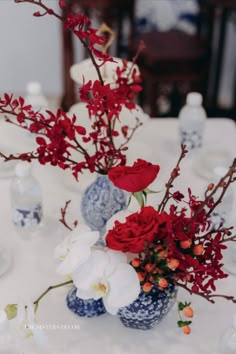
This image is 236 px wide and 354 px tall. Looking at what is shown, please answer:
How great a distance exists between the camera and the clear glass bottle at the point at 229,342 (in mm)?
1052

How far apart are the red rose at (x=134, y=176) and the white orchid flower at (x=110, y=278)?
0.40 ft

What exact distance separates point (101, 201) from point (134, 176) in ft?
1.06

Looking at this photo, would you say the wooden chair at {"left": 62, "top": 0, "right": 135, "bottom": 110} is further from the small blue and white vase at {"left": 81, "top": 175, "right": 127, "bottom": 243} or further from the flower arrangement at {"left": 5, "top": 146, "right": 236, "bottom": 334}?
the flower arrangement at {"left": 5, "top": 146, "right": 236, "bottom": 334}

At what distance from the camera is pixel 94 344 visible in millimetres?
1085

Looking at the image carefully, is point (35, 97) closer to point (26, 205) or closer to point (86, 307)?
point (26, 205)

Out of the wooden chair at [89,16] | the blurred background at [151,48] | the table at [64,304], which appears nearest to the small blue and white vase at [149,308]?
the table at [64,304]

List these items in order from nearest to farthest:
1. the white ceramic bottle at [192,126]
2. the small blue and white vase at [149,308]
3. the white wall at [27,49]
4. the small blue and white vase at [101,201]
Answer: the small blue and white vase at [149,308] → the small blue and white vase at [101,201] → the white ceramic bottle at [192,126] → the white wall at [27,49]

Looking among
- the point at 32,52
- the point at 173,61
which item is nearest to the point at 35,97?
the point at 173,61

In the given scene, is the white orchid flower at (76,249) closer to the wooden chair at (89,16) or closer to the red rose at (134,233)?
the red rose at (134,233)

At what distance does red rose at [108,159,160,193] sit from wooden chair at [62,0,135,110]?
1.84 meters

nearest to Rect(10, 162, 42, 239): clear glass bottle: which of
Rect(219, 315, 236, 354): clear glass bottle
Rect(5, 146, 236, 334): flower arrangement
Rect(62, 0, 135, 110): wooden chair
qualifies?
Rect(5, 146, 236, 334): flower arrangement

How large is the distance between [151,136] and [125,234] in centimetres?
91

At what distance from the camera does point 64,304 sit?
1166 millimetres

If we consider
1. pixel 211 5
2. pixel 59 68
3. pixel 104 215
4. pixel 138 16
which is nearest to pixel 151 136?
pixel 104 215
